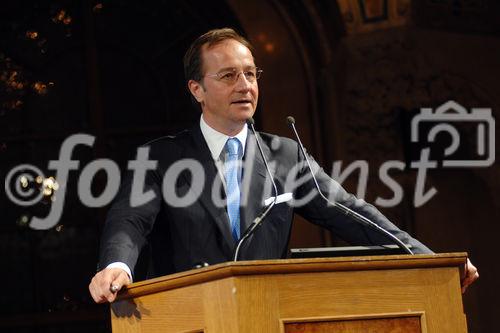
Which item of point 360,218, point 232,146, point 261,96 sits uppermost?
point 261,96

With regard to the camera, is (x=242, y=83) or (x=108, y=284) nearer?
(x=108, y=284)

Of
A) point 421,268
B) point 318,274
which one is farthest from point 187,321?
point 421,268

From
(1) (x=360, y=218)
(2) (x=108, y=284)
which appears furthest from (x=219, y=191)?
(2) (x=108, y=284)

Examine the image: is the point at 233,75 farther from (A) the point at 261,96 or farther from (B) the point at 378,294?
(A) the point at 261,96

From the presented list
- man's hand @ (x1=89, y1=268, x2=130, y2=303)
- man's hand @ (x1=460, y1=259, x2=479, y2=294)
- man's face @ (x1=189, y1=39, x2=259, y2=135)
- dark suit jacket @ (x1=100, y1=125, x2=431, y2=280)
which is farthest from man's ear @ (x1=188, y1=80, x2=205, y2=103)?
man's hand @ (x1=460, y1=259, x2=479, y2=294)

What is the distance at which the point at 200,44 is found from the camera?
346 cm

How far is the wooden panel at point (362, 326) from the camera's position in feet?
8.45

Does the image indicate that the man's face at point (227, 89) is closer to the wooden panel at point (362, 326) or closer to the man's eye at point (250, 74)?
the man's eye at point (250, 74)

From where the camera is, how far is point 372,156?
19.4ft

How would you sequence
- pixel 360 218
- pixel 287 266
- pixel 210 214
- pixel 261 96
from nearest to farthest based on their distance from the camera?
1. pixel 287 266
2. pixel 360 218
3. pixel 210 214
4. pixel 261 96

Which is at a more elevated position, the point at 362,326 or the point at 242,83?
the point at 242,83

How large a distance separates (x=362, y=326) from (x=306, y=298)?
15 centimetres

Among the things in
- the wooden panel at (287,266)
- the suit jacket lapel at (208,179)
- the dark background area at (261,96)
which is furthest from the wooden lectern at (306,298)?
the dark background area at (261,96)

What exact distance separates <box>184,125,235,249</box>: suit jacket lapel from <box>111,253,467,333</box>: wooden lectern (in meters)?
0.48
